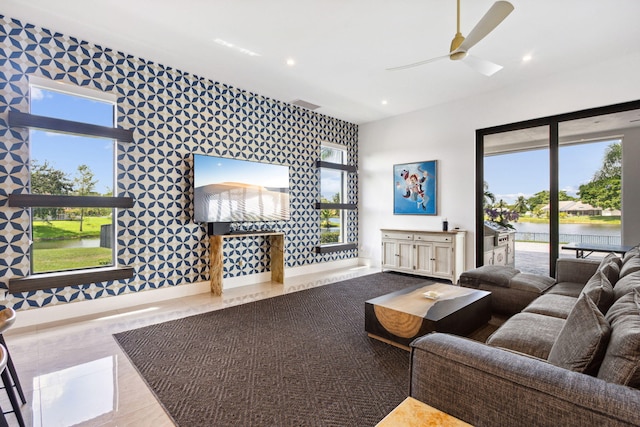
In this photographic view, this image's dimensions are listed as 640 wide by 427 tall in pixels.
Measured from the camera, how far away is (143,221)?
4.08m

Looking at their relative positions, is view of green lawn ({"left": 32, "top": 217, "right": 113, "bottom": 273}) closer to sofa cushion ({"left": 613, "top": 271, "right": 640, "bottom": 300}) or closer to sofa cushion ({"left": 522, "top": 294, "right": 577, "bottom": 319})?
sofa cushion ({"left": 522, "top": 294, "right": 577, "bottom": 319})

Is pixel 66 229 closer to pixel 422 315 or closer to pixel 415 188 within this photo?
pixel 422 315

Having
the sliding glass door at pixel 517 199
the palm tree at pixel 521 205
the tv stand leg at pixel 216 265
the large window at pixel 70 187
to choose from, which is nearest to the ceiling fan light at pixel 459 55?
the sliding glass door at pixel 517 199

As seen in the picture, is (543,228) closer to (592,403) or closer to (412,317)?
(412,317)

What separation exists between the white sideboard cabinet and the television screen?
205 centimetres

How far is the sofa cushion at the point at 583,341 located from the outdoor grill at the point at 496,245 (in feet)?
14.0

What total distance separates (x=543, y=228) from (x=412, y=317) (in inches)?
138

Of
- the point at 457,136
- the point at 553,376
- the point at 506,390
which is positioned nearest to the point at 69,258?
the point at 506,390

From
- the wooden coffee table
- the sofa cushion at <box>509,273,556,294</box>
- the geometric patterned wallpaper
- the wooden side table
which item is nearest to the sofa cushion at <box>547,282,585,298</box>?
the sofa cushion at <box>509,273,556,294</box>

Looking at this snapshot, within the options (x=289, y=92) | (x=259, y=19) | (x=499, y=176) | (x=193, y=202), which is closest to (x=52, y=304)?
(x=193, y=202)

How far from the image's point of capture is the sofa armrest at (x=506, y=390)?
35.6 inches

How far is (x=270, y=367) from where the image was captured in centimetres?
244

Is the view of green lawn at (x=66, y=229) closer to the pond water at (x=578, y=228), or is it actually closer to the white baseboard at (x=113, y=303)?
the white baseboard at (x=113, y=303)

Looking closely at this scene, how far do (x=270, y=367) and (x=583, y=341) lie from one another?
1.98 meters
